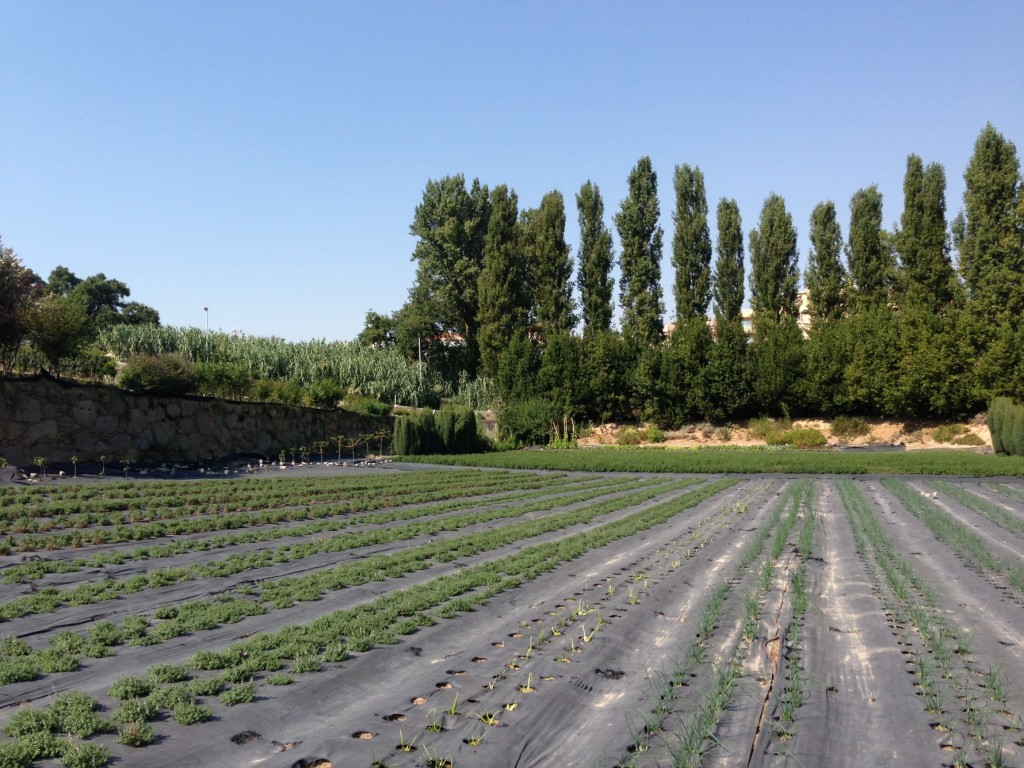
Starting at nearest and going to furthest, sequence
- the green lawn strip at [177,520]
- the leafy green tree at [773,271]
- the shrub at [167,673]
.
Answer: the shrub at [167,673], the green lawn strip at [177,520], the leafy green tree at [773,271]

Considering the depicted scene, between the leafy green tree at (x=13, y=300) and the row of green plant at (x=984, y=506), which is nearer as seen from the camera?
the row of green plant at (x=984, y=506)

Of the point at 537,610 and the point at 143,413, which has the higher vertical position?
the point at 143,413

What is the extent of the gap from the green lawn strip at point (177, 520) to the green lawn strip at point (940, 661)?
8188mm

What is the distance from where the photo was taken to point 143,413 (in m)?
19.0

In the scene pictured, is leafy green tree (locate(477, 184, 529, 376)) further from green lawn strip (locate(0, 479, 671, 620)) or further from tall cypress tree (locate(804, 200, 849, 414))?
green lawn strip (locate(0, 479, 671, 620))

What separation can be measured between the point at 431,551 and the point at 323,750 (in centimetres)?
502

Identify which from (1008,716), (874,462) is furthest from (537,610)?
(874,462)

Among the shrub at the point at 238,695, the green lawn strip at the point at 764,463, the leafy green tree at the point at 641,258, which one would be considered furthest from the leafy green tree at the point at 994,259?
the shrub at the point at 238,695

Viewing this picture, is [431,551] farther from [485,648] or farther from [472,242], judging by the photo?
[472,242]

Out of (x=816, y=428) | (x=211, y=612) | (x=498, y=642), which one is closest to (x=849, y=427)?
(x=816, y=428)

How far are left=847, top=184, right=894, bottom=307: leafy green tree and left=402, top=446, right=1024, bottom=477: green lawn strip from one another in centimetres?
1711

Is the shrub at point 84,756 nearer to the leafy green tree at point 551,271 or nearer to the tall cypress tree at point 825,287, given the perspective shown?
the tall cypress tree at point 825,287

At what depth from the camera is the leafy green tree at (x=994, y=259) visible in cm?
3038

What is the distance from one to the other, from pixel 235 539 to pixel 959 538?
9.51 m
